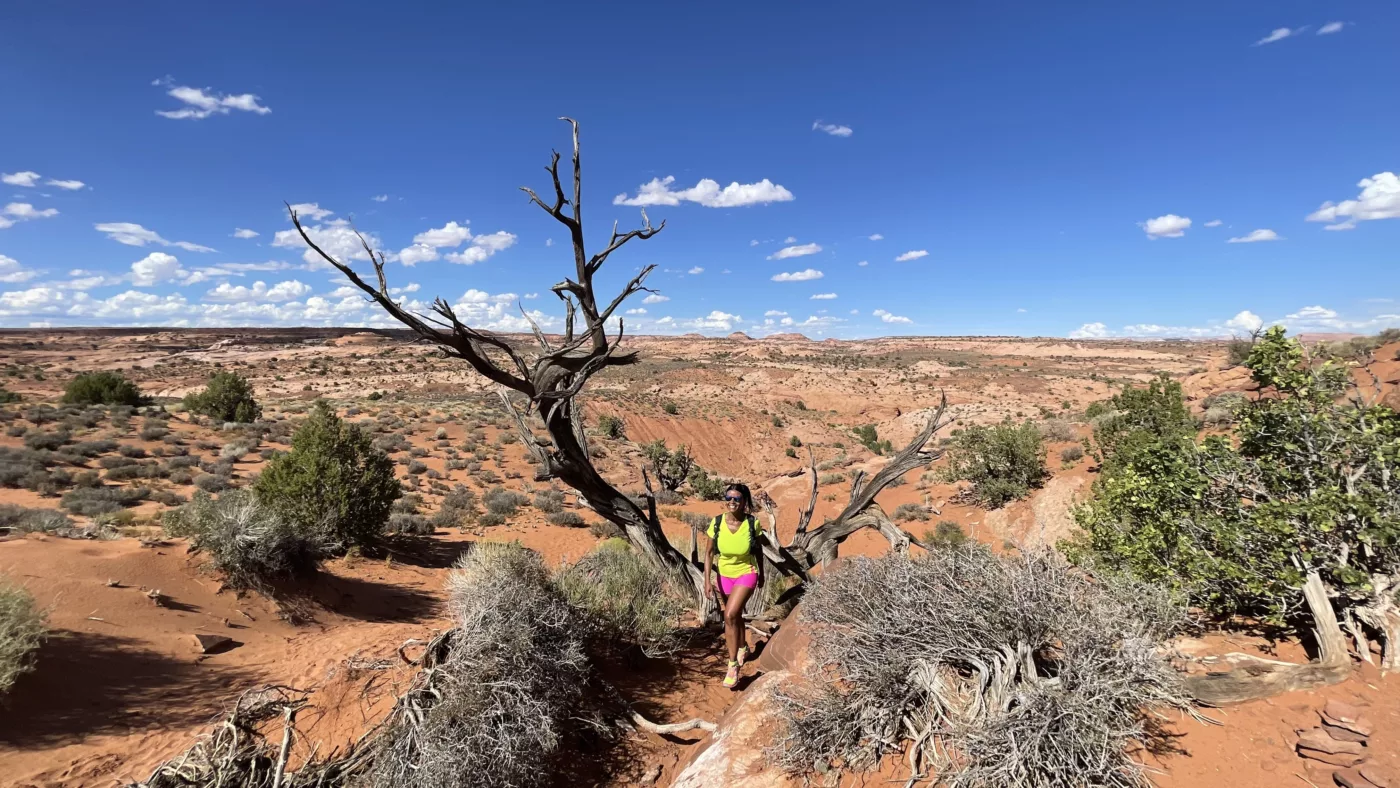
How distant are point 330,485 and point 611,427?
18.1 m

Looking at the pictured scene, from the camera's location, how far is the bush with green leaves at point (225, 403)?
2328cm

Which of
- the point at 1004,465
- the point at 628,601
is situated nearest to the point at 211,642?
the point at 628,601

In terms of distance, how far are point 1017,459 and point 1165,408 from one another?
3.16m

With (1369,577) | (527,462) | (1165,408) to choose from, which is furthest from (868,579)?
(527,462)

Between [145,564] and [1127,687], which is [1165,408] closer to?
[1127,687]

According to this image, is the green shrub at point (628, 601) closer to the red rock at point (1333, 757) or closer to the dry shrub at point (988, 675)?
the dry shrub at point (988, 675)

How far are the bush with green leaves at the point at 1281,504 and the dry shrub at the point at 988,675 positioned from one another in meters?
0.61

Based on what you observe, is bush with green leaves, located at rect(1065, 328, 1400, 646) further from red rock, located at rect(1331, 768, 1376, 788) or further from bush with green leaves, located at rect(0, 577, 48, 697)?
bush with green leaves, located at rect(0, 577, 48, 697)

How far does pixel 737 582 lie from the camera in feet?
17.2

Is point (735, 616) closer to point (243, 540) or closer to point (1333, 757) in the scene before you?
point (1333, 757)

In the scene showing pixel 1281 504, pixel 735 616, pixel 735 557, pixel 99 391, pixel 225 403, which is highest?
pixel 1281 504

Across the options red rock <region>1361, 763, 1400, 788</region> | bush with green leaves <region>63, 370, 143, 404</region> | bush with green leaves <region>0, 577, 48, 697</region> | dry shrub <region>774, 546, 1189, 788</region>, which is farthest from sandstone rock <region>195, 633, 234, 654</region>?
bush with green leaves <region>63, 370, 143, 404</region>

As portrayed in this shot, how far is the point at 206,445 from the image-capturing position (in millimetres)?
18672

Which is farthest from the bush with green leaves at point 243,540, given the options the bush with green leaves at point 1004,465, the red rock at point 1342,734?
the bush with green leaves at point 1004,465
